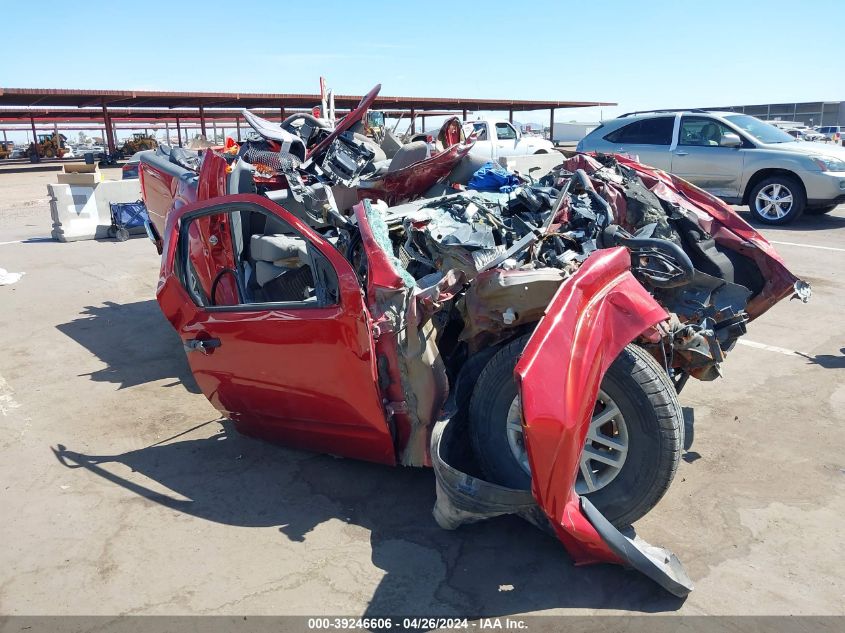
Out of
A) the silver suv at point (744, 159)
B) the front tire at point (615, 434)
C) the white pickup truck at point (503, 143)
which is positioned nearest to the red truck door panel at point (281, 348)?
the front tire at point (615, 434)

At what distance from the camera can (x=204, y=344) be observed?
153 inches

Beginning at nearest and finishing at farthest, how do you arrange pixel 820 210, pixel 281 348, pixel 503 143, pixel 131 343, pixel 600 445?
pixel 600 445, pixel 281 348, pixel 131 343, pixel 820 210, pixel 503 143

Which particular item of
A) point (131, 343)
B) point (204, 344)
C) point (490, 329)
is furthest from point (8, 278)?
point (490, 329)

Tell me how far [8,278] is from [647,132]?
10.9 m

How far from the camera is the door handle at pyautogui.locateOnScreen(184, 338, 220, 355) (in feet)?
12.6

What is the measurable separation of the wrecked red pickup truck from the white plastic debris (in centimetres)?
575

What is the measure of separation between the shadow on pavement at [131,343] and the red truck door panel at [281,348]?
1.49 m

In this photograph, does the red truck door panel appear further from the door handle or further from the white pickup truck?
the white pickup truck

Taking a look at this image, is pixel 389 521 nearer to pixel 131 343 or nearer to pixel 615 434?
pixel 615 434

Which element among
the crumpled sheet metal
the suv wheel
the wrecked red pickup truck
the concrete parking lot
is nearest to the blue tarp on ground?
the crumpled sheet metal

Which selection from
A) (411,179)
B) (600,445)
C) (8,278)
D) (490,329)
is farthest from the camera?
(8,278)

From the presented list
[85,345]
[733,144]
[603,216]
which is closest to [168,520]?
[603,216]

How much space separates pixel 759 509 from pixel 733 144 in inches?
376

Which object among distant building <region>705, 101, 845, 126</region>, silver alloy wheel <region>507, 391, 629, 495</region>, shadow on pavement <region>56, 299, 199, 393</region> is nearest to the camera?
silver alloy wheel <region>507, 391, 629, 495</region>
